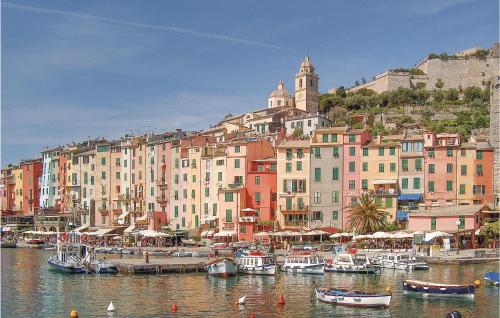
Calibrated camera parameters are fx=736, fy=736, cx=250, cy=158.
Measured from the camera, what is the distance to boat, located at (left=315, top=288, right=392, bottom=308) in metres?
40.7

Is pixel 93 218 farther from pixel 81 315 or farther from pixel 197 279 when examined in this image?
pixel 81 315

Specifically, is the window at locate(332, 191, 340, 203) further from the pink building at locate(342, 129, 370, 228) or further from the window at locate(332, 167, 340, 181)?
the window at locate(332, 167, 340, 181)

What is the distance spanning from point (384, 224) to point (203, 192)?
79.6 feet

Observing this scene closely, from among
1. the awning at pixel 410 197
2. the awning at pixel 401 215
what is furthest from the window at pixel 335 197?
the awning at pixel 401 215

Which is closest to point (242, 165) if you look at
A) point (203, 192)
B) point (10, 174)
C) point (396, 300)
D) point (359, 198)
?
point (203, 192)

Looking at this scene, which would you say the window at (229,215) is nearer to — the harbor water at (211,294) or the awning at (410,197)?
the awning at (410,197)

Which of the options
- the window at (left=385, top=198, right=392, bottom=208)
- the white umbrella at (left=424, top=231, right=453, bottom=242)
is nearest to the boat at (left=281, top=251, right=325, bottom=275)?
the white umbrella at (left=424, top=231, right=453, bottom=242)

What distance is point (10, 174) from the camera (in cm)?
13338

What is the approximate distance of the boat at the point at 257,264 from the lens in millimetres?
56781

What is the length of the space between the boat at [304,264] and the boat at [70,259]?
1657 cm

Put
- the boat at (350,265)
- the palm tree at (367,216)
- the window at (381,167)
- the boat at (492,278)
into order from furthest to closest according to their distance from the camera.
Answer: the window at (381,167)
the palm tree at (367,216)
the boat at (350,265)
the boat at (492,278)

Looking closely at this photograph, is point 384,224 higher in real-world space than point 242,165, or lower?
lower

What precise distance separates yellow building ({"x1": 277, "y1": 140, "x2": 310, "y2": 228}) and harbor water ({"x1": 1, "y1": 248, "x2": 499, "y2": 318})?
22.0 meters

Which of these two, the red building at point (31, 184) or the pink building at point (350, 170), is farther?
the red building at point (31, 184)
